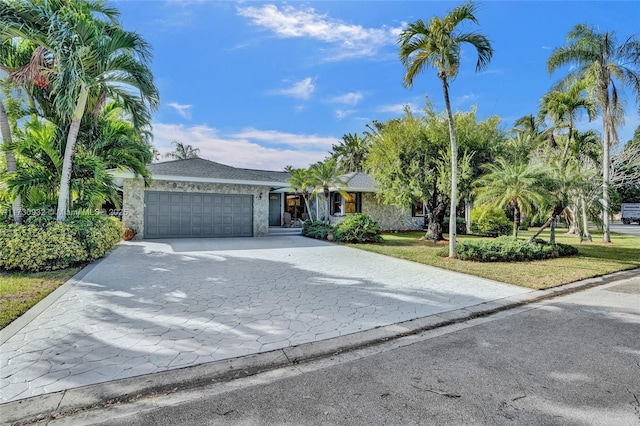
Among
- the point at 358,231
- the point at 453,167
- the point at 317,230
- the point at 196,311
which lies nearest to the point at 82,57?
the point at 196,311

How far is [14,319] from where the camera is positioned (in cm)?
422

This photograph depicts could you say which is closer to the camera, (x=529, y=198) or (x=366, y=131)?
(x=529, y=198)

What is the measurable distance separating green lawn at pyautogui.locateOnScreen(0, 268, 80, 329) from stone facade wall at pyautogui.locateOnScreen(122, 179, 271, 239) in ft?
23.1

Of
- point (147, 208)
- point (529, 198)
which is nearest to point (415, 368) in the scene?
point (529, 198)

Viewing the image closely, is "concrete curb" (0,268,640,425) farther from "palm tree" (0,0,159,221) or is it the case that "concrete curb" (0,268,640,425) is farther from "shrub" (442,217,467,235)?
"shrub" (442,217,467,235)

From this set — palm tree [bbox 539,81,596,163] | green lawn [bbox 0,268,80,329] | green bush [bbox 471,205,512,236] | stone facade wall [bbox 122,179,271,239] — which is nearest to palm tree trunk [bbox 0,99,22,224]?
green lawn [bbox 0,268,80,329]

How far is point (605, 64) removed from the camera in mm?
14062

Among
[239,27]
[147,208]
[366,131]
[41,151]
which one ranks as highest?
[366,131]

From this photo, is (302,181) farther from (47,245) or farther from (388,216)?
(47,245)

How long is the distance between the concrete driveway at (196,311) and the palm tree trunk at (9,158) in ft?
7.32

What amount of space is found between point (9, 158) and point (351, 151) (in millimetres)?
33363

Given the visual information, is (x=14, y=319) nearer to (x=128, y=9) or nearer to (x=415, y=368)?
(x=415, y=368)

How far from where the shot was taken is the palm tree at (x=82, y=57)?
6.80 m

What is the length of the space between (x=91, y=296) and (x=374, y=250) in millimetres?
8808
